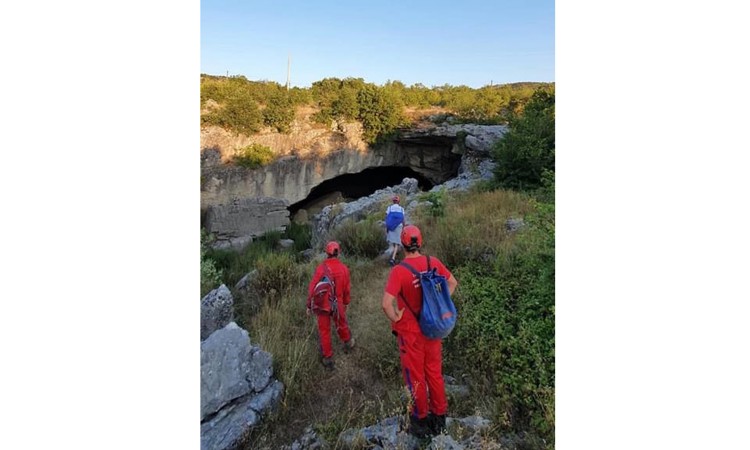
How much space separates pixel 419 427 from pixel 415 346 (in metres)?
0.57

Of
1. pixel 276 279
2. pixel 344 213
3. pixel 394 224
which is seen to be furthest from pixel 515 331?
pixel 344 213

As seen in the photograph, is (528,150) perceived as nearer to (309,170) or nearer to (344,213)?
(344,213)

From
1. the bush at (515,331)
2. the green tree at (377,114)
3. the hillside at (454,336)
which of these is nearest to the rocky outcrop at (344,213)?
the hillside at (454,336)

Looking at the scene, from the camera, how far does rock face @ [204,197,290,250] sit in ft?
43.6

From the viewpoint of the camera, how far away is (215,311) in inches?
175

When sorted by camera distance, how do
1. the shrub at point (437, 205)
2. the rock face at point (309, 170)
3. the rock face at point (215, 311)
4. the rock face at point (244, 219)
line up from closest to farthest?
the rock face at point (215, 311) → the shrub at point (437, 205) → the rock face at point (244, 219) → the rock face at point (309, 170)

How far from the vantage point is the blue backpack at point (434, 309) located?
2.41 meters

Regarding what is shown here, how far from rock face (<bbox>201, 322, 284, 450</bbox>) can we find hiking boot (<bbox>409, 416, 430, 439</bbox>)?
1.13 m

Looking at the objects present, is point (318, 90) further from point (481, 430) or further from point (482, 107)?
point (481, 430)

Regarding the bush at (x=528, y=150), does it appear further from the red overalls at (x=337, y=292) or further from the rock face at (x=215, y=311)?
the rock face at (x=215, y=311)

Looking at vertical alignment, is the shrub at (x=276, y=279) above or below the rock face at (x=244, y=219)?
below
